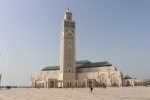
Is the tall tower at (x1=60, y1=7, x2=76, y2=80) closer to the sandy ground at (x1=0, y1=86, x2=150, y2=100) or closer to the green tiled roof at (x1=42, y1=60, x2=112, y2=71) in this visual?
the green tiled roof at (x1=42, y1=60, x2=112, y2=71)

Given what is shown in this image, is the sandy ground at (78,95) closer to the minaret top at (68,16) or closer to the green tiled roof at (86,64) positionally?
the green tiled roof at (86,64)

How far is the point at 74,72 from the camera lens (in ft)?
281

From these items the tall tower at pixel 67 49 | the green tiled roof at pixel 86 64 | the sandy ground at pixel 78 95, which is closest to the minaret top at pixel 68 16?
the tall tower at pixel 67 49

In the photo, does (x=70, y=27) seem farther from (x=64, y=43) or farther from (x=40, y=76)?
(x=40, y=76)

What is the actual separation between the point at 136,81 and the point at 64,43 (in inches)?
1361

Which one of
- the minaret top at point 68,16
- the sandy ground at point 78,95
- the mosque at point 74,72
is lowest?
the sandy ground at point 78,95

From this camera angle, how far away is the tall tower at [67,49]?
274ft

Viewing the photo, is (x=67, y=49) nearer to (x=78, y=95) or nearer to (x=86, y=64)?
(x=86, y=64)

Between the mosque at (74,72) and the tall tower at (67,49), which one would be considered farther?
the tall tower at (67,49)

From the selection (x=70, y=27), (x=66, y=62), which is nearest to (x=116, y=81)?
(x=66, y=62)

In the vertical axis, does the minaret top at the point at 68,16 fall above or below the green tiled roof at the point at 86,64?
above

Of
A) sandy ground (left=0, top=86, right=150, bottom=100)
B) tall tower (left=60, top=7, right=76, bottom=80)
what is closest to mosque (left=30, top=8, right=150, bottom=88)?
tall tower (left=60, top=7, right=76, bottom=80)

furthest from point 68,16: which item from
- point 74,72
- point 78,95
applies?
point 78,95

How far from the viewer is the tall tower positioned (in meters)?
83.4
